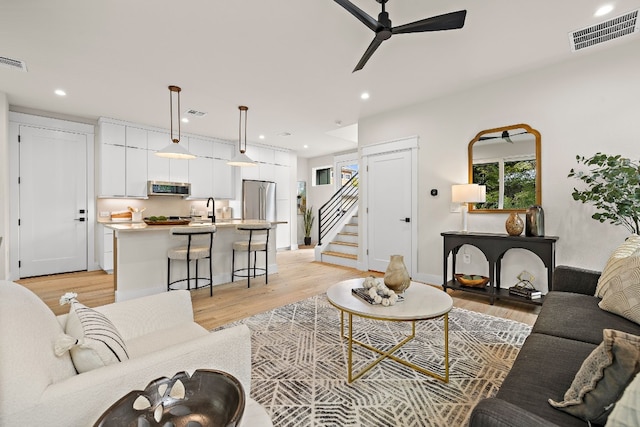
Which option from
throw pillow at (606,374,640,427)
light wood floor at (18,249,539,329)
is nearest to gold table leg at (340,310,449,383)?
throw pillow at (606,374,640,427)

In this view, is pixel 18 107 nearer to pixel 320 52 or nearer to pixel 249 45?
pixel 249 45

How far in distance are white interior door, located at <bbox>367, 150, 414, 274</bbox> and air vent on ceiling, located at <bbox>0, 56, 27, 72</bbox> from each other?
4791 millimetres

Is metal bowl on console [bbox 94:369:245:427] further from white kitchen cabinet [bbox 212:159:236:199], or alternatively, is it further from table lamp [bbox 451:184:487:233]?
white kitchen cabinet [bbox 212:159:236:199]

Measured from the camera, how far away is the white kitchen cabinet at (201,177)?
635 centimetres

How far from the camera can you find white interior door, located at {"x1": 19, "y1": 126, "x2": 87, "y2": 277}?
4.81 m

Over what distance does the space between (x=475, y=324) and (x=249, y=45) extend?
3571 millimetres

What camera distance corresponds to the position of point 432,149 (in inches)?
175

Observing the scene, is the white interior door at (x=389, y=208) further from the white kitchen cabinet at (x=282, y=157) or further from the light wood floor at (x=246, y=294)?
the white kitchen cabinet at (x=282, y=157)

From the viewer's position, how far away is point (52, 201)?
502cm

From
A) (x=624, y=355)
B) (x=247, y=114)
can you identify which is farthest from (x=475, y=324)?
(x=247, y=114)

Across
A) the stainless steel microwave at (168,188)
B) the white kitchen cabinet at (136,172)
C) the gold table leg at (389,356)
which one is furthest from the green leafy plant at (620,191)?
the white kitchen cabinet at (136,172)

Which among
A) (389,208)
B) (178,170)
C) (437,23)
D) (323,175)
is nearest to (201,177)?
(178,170)

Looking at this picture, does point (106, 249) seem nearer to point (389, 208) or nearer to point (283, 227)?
point (283, 227)

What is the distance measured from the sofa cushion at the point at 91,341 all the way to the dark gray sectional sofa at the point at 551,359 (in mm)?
1221
